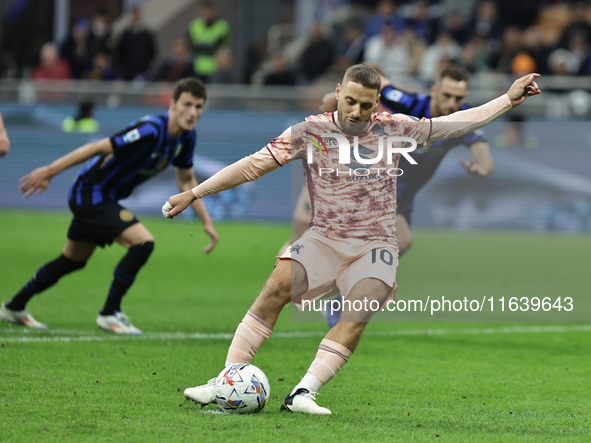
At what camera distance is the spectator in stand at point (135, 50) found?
18344 millimetres

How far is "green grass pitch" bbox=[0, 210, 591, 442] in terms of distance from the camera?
456 centimetres

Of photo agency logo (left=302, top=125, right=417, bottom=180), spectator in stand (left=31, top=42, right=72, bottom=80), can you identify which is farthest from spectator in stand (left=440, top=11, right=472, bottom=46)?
photo agency logo (left=302, top=125, right=417, bottom=180)

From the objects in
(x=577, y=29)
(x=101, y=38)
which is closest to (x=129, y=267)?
(x=101, y=38)

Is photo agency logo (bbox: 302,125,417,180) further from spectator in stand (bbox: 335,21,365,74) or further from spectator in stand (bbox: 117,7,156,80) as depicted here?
spectator in stand (bbox: 117,7,156,80)

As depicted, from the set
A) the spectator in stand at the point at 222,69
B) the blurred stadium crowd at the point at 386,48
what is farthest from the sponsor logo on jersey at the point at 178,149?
the spectator in stand at the point at 222,69

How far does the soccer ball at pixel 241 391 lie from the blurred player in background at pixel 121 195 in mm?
2425

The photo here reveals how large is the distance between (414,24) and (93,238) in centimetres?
1317

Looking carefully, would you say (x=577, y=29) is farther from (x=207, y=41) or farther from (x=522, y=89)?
(x=522, y=89)

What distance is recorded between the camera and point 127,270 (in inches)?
287

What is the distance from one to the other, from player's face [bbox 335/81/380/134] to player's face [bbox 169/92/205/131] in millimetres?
2483

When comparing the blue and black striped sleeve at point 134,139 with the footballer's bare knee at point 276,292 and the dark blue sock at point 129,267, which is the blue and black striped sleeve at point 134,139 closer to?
the dark blue sock at point 129,267

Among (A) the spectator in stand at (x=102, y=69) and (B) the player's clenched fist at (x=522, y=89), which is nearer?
(B) the player's clenched fist at (x=522, y=89)

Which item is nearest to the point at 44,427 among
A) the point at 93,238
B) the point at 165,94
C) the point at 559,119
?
the point at 93,238

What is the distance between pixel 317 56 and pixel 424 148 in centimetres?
1096
